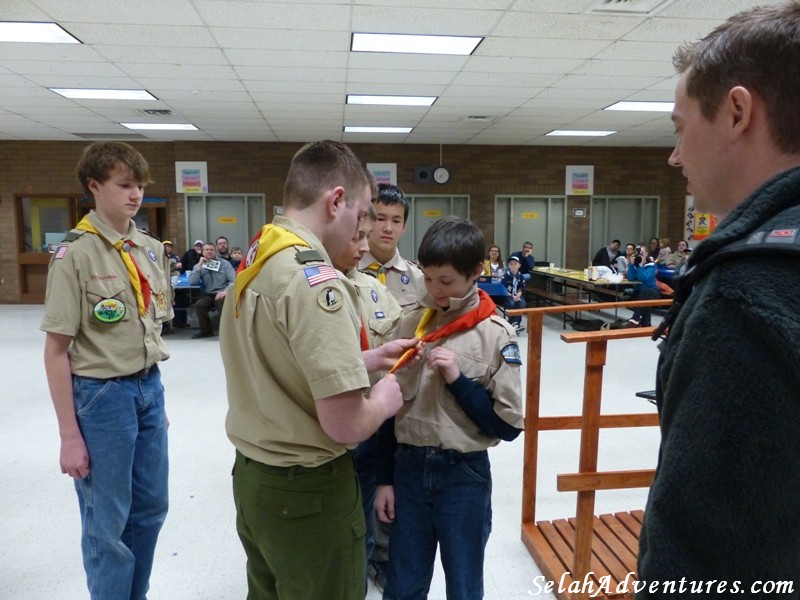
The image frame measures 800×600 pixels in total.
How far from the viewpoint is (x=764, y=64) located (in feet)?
2.04

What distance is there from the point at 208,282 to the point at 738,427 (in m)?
7.33

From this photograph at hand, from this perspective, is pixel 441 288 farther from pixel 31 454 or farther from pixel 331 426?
pixel 31 454

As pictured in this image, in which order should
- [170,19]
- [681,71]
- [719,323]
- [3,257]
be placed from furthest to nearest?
[3,257]
[170,19]
[681,71]
[719,323]

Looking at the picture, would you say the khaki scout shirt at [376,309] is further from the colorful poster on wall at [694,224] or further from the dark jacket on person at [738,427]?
the colorful poster on wall at [694,224]

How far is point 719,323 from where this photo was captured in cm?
56

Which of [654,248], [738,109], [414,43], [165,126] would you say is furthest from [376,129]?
[738,109]

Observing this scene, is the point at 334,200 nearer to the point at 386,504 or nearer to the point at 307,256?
the point at 307,256

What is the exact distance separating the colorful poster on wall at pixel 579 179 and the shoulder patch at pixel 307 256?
10.7m

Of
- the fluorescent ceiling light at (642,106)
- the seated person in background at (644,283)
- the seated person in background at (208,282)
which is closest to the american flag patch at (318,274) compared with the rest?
the seated person in background at (208,282)

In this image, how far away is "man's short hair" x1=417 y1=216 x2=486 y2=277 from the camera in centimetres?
148

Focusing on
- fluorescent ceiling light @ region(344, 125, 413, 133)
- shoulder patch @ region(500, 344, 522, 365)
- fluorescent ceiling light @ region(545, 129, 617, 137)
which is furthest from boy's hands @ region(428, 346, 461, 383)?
fluorescent ceiling light @ region(545, 129, 617, 137)

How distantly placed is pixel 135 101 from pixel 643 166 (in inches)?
363

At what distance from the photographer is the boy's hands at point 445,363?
138 cm

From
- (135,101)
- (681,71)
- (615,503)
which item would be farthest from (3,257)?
(681,71)
